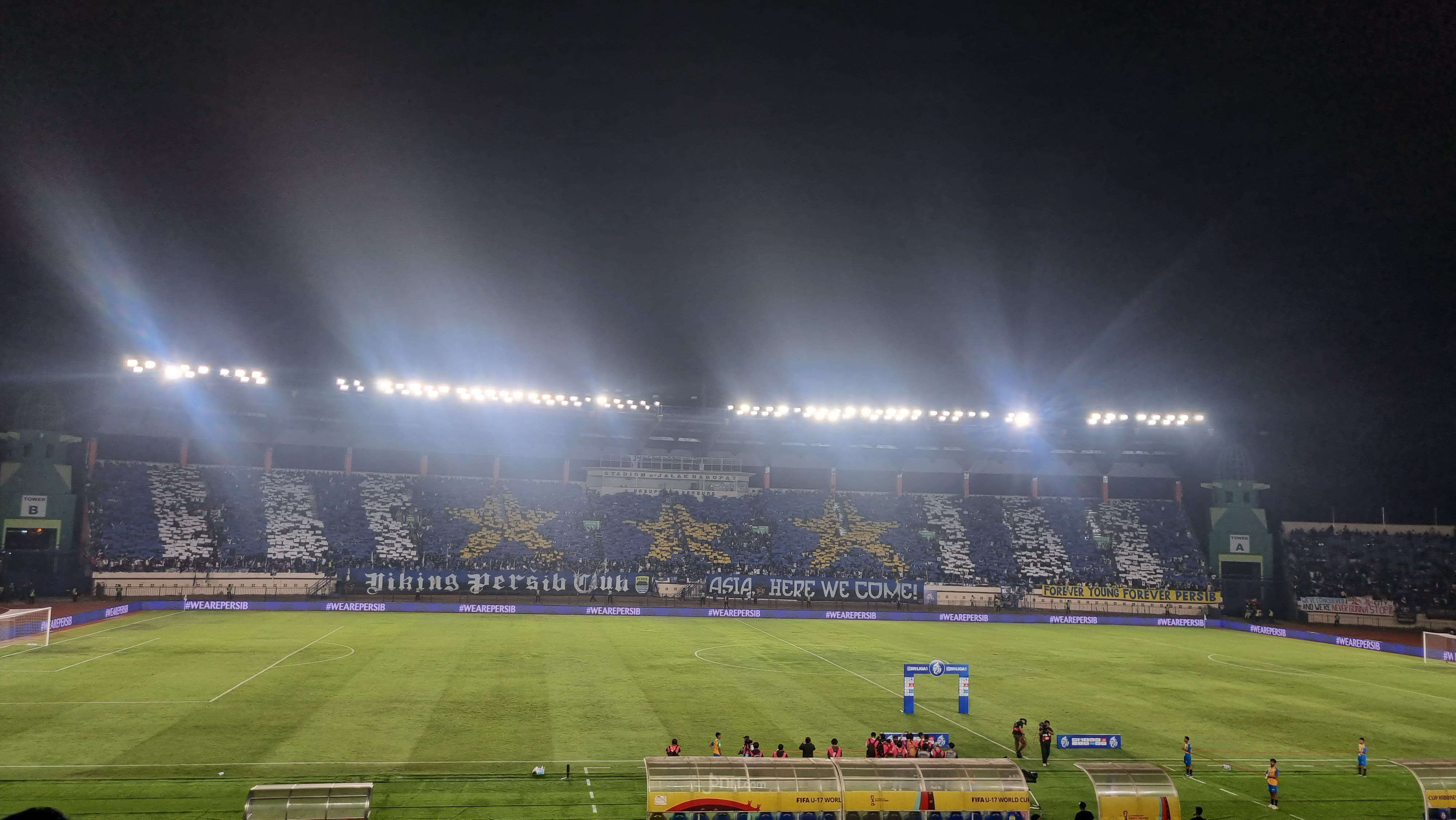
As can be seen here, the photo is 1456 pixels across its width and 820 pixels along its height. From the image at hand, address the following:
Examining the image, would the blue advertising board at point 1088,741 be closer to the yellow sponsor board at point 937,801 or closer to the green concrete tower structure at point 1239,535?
the yellow sponsor board at point 937,801

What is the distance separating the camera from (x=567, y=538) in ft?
230

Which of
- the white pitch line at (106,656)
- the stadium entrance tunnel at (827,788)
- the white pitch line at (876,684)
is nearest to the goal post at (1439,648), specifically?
the white pitch line at (876,684)

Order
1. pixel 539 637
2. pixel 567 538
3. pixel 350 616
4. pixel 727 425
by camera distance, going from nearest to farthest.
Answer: pixel 539 637
pixel 350 616
pixel 567 538
pixel 727 425

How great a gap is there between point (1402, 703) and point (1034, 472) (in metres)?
51.7

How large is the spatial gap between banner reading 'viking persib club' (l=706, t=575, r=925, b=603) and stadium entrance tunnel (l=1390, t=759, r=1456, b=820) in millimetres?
51541

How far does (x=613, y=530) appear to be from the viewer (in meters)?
72.1

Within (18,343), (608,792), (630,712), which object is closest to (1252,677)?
(630,712)

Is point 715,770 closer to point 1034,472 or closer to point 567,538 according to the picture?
point 567,538

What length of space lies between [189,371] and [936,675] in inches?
2051

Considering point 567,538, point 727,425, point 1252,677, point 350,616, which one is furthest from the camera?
point 727,425

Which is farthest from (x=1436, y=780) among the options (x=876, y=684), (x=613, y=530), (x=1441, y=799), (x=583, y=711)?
(x=613, y=530)

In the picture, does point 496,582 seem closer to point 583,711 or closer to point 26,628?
point 26,628

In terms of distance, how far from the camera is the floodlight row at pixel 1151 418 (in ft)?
236

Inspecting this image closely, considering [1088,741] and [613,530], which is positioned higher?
[613,530]
